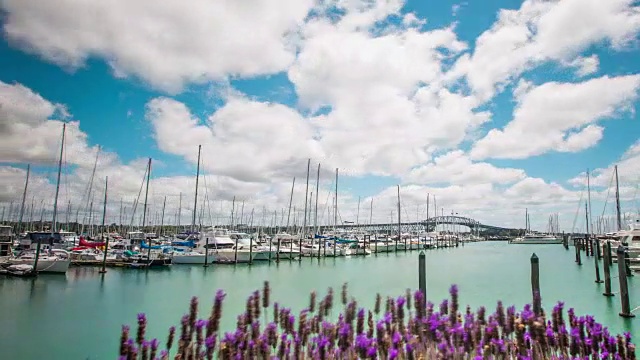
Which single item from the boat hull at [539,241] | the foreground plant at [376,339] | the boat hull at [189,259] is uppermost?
the boat hull at [539,241]

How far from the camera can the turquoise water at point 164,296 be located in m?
17.0

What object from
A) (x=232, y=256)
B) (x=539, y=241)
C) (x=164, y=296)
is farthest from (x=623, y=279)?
(x=539, y=241)

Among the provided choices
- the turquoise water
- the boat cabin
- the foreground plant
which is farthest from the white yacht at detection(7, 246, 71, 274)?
the foreground plant

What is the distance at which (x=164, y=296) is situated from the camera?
28.1 meters

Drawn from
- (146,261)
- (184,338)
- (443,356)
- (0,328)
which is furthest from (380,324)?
(146,261)

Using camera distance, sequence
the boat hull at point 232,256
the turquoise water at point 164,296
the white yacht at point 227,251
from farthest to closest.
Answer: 1. the boat hull at point 232,256
2. the white yacht at point 227,251
3. the turquoise water at point 164,296

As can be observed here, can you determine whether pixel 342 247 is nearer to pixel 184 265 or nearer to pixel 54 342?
pixel 184 265

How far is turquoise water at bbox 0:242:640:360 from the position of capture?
17.0 meters

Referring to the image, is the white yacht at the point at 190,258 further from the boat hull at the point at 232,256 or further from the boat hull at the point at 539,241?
the boat hull at the point at 539,241

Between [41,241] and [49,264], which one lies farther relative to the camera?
Result: [41,241]

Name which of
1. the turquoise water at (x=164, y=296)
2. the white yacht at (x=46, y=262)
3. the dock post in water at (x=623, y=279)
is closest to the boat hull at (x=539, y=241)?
the turquoise water at (x=164, y=296)

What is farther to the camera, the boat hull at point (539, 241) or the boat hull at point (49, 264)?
the boat hull at point (539, 241)

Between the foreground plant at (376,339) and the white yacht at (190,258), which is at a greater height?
the foreground plant at (376,339)

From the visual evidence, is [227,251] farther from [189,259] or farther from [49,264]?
[49,264]
